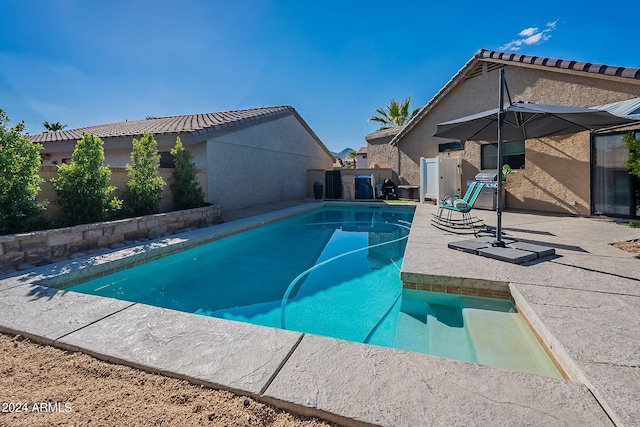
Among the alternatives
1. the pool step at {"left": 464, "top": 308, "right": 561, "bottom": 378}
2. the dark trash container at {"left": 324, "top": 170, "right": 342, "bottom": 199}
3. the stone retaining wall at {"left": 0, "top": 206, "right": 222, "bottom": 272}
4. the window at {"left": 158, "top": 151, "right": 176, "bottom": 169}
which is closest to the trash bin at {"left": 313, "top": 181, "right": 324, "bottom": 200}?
the dark trash container at {"left": 324, "top": 170, "right": 342, "bottom": 199}

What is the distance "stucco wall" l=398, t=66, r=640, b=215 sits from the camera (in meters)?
9.94

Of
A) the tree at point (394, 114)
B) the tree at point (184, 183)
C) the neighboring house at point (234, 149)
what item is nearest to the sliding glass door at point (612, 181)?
the tree at point (184, 183)

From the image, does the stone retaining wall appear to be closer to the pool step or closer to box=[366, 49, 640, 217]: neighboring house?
the pool step

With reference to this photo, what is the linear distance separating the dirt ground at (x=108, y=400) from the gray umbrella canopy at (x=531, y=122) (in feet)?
20.6

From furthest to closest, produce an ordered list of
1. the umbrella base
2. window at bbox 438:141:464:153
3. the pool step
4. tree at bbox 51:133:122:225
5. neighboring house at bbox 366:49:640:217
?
window at bbox 438:141:464:153
neighboring house at bbox 366:49:640:217
tree at bbox 51:133:122:225
the umbrella base
the pool step

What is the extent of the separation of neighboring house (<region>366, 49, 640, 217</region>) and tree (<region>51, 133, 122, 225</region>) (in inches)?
476

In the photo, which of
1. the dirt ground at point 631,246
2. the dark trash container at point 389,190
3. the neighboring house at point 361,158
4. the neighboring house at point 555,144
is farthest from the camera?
the neighboring house at point 361,158

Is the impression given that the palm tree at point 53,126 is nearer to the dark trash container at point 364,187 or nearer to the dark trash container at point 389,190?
the dark trash container at point 364,187

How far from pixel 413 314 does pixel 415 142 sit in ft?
47.4

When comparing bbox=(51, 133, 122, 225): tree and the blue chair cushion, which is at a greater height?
bbox=(51, 133, 122, 225): tree

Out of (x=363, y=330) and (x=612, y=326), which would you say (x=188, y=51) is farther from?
(x=612, y=326)

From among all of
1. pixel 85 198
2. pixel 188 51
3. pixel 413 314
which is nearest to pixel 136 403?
pixel 413 314

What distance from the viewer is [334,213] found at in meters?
14.9

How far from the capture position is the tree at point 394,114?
3444 cm
